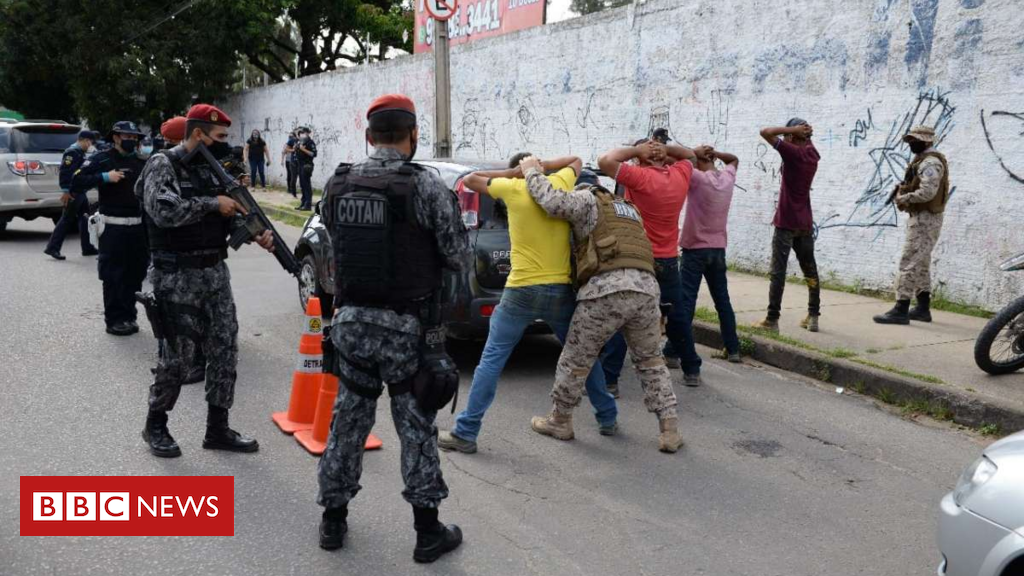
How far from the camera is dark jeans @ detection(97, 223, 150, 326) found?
7.53 metres

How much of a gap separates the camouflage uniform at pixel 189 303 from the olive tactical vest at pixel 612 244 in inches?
78.0

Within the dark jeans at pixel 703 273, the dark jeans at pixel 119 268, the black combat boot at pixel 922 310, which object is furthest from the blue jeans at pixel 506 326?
the black combat boot at pixel 922 310

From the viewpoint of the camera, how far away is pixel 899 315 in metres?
7.91

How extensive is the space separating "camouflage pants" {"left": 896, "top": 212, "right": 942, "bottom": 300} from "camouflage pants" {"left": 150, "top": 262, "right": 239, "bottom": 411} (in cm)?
596

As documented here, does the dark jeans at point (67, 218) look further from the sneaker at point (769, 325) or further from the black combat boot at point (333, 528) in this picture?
the black combat boot at point (333, 528)

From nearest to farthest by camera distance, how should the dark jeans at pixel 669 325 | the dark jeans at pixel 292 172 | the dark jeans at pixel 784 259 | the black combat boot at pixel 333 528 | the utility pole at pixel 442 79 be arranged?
the black combat boot at pixel 333 528 < the dark jeans at pixel 669 325 < the dark jeans at pixel 784 259 < the utility pole at pixel 442 79 < the dark jeans at pixel 292 172

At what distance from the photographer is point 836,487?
14.9ft

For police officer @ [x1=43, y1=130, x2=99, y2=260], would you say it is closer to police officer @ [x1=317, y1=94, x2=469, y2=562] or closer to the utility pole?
the utility pole

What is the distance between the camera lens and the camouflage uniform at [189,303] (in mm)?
4559

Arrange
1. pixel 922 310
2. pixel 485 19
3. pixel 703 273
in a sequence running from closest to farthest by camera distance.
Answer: pixel 703 273 → pixel 922 310 → pixel 485 19

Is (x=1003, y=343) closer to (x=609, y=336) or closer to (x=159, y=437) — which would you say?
(x=609, y=336)

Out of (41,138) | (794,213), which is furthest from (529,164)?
(41,138)

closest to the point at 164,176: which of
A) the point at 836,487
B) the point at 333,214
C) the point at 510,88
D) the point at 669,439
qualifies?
the point at 333,214

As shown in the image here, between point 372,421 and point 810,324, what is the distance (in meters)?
5.11
